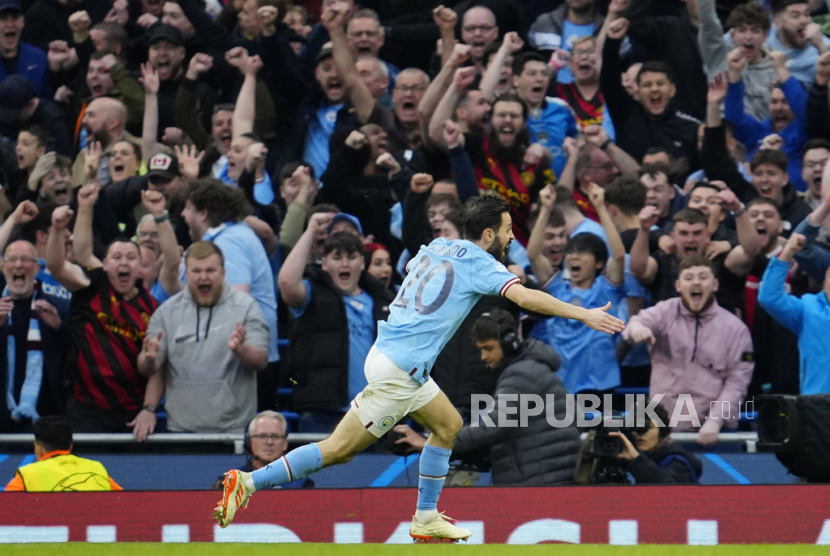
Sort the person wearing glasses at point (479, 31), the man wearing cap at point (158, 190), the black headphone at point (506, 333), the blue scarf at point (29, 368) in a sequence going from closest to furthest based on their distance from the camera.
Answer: the black headphone at point (506, 333) < the blue scarf at point (29, 368) < the man wearing cap at point (158, 190) < the person wearing glasses at point (479, 31)

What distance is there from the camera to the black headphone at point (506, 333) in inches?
301

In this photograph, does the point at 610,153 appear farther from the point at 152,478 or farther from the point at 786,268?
the point at 152,478

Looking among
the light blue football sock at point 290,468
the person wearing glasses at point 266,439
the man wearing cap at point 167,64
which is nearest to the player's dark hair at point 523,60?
the man wearing cap at point 167,64

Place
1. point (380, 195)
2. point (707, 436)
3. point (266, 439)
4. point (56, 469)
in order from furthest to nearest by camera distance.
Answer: point (380, 195), point (707, 436), point (266, 439), point (56, 469)

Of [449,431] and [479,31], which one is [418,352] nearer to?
[449,431]

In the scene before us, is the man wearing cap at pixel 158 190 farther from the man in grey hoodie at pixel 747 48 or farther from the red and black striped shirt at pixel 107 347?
the man in grey hoodie at pixel 747 48

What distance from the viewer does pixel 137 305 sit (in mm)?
9172

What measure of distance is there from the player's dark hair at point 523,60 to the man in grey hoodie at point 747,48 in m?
1.48

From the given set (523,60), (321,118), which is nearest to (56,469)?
(321,118)

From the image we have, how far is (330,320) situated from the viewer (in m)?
8.78

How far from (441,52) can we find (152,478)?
15.6 ft

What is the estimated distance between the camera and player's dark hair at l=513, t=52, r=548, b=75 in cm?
1046

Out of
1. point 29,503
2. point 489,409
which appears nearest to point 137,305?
point 29,503

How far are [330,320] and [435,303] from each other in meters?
2.61
